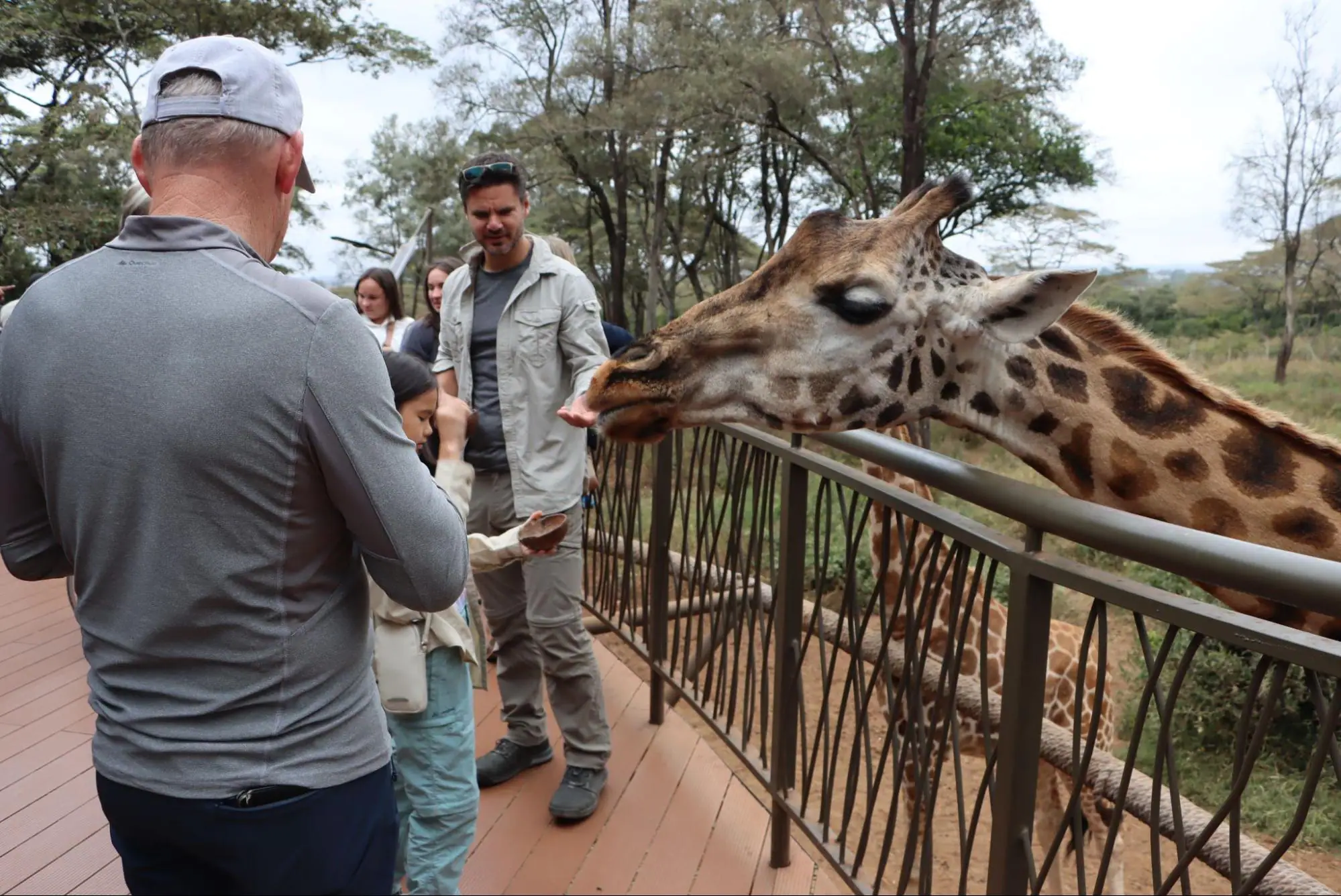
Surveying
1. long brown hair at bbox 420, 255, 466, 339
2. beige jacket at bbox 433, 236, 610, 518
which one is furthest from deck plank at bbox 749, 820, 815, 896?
long brown hair at bbox 420, 255, 466, 339

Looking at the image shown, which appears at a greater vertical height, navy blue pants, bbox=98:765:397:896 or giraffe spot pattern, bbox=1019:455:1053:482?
giraffe spot pattern, bbox=1019:455:1053:482

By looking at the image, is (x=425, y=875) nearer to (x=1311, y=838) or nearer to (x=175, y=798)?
(x=175, y=798)

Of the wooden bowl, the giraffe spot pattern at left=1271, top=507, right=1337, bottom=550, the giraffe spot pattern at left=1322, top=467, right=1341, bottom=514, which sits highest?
the giraffe spot pattern at left=1322, top=467, right=1341, bottom=514

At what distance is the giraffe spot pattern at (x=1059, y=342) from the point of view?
199cm

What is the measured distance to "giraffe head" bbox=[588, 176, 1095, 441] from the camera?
6.59ft

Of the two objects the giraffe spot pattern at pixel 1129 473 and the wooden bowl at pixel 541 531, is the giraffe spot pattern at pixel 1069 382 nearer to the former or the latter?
the giraffe spot pattern at pixel 1129 473

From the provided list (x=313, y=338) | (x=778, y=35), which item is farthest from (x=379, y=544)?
(x=778, y=35)

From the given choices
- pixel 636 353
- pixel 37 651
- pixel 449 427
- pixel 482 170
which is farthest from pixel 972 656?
pixel 37 651

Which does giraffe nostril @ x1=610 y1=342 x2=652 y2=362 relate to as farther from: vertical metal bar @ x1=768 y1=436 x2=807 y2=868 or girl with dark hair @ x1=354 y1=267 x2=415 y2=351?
girl with dark hair @ x1=354 y1=267 x2=415 y2=351

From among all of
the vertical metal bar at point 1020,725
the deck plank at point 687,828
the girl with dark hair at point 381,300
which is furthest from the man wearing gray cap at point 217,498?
the girl with dark hair at point 381,300

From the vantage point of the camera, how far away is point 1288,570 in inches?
43.3

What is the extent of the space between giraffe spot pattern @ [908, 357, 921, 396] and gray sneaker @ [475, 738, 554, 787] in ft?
5.83

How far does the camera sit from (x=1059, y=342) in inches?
78.7

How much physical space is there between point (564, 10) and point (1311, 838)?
684 inches
